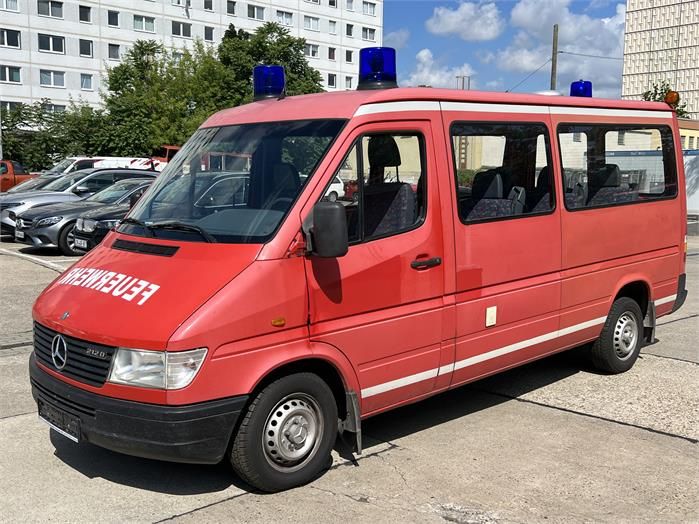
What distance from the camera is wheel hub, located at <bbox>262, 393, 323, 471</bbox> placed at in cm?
413

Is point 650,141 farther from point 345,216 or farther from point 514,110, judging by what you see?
point 345,216

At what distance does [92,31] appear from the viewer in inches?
2327

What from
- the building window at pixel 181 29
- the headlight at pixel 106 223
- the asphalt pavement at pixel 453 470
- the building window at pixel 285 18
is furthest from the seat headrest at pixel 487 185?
the building window at pixel 285 18

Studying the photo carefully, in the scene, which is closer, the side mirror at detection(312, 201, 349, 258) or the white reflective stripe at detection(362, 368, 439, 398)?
the side mirror at detection(312, 201, 349, 258)

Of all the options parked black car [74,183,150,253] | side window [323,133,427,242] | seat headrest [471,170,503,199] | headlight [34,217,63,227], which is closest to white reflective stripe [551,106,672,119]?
seat headrest [471,170,503,199]

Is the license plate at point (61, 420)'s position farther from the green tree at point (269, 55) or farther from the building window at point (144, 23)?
the building window at point (144, 23)

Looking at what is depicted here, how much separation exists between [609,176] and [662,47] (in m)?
118

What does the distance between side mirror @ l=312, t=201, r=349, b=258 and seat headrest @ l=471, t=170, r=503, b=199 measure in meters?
1.47

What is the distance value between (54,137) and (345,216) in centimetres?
4316

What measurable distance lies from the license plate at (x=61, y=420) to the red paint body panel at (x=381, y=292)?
0.76 feet

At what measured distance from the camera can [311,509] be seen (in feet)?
13.2

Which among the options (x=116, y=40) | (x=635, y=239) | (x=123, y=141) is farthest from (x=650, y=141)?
(x=116, y=40)

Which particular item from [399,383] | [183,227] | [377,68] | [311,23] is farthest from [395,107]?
[311,23]

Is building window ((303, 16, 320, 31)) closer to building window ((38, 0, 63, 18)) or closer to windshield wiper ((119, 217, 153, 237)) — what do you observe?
building window ((38, 0, 63, 18))
